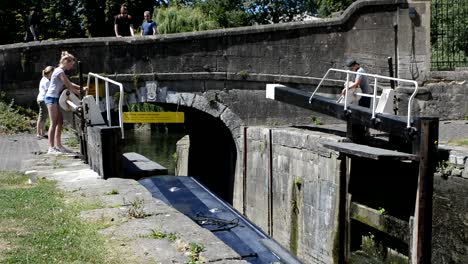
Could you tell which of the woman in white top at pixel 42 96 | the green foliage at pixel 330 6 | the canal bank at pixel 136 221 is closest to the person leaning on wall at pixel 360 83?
the canal bank at pixel 136 221

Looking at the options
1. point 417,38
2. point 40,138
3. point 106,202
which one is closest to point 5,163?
point 40,138

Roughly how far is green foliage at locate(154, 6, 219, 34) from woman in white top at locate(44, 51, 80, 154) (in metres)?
17.6

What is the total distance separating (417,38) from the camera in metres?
14.7

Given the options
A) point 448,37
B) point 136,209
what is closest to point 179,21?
point 448,37

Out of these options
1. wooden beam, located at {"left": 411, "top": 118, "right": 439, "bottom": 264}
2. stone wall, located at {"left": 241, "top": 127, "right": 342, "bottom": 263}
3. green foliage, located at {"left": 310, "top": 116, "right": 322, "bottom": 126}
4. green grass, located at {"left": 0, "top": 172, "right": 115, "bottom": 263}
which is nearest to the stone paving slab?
green grass, located at {"left": 0, "top": 172, "right": 115, "bottom": 263}

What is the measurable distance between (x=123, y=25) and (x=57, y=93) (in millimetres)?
6344

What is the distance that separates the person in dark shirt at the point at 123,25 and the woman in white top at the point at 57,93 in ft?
19.3

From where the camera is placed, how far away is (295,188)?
40.9 feet

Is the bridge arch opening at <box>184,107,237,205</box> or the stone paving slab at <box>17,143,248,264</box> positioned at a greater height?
the stone paving slab at <box>17,143,248,264</box>

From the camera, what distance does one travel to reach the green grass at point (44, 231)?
440 cm

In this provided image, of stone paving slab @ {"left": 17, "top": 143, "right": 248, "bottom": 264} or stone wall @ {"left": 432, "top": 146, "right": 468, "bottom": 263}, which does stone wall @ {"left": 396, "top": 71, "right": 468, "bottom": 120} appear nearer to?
stone wall @ {"left": 432, "top": 146, "right": 468, "bottom": 263}

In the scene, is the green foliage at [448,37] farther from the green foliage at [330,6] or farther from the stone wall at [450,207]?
the green foliage at [330,6]

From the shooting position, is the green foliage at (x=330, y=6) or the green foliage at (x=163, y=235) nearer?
the green foliage at (x=163, y=235)

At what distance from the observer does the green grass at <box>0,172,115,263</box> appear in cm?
440
